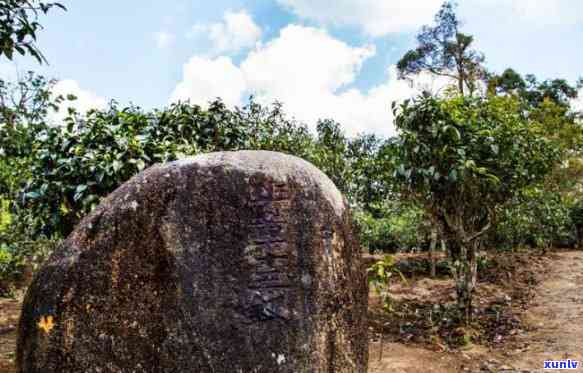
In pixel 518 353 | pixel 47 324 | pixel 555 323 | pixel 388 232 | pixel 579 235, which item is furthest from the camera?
pixel 579 235

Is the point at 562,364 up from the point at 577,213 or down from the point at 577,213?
down

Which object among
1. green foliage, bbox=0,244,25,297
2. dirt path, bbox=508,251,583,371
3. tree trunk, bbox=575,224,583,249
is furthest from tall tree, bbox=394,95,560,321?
tree trunk, bbox=575,224,583,249

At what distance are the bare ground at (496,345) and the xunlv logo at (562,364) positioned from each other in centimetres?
8

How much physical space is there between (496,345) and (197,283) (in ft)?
14.6

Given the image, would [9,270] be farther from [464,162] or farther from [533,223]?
[533,223]

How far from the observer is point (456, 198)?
20.1ft

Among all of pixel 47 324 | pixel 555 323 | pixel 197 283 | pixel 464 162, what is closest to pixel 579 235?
pixel 555 323

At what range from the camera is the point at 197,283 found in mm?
2744

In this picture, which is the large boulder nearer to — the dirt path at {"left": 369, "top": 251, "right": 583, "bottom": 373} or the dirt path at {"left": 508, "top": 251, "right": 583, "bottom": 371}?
the dirt path at {"left": 369, "top": 251, "right": 583, "bottom": 373}

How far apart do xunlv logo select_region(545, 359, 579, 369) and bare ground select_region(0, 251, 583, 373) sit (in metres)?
0.08

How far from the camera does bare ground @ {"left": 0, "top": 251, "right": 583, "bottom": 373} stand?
5.02 m

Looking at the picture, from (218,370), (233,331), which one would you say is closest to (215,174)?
(233,331)

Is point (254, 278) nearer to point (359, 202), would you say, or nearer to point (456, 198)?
point (456, 198)

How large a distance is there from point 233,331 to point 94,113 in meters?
3.88
